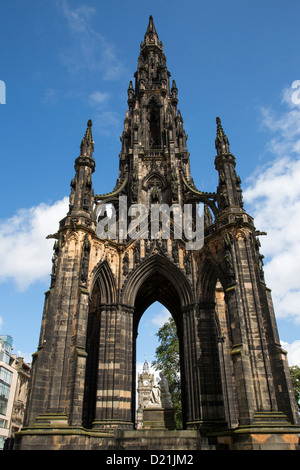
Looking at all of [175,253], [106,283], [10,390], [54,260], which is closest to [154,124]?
[175,253]

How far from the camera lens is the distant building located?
3638 cm

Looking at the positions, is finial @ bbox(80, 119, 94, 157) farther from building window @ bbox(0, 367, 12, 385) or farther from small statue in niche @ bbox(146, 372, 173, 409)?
building window @ bbox(0, 367, 12, 385)

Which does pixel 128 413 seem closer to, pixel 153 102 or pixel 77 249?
pixel 77 249

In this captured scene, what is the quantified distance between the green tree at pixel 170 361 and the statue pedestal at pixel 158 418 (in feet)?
39.6

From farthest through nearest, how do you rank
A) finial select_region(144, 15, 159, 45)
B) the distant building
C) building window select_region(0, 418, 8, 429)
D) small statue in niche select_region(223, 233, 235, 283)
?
the distant building, building window select_region(0, 418, 8, 429), finial select_region(144, 15, 159, 45), small statue in niche select_region(223, 233, 235, 283)

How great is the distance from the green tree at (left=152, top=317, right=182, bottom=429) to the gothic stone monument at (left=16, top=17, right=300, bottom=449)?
29.0 feet

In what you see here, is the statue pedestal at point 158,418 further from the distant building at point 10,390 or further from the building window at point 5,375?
the building window at point 5,375

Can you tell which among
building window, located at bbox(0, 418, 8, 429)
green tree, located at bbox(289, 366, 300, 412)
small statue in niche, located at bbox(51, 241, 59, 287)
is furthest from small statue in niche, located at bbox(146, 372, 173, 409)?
building window, located at bbox(0, 418, 8, 429)

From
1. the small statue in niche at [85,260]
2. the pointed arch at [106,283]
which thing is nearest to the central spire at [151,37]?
the pointed arch at [106,283]

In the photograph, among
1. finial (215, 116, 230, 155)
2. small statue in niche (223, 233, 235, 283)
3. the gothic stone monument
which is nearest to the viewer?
the gothic stone monument

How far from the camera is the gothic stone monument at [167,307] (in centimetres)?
1326

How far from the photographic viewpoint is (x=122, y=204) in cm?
2189

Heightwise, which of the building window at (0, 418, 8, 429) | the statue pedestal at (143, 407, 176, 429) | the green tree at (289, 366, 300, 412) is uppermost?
the green tree at (289, 366, 300, 412)
